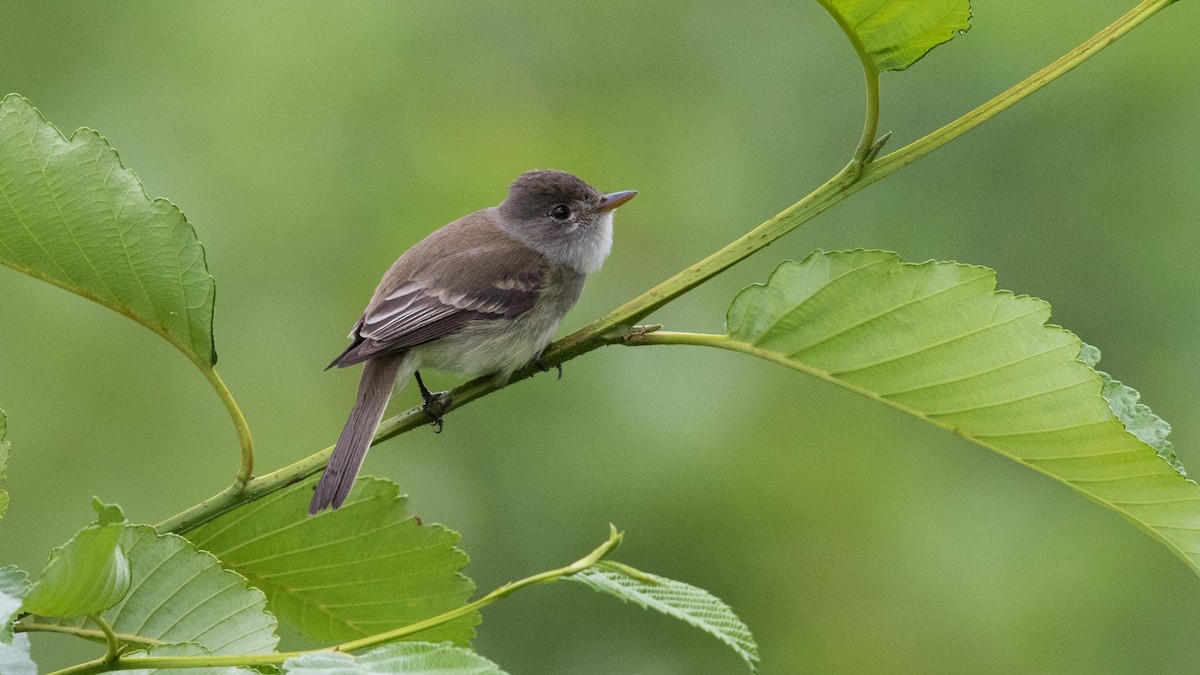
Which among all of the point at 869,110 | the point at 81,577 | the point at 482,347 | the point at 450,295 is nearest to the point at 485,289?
the point at 450,295

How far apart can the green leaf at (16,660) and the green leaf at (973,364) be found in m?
0.95

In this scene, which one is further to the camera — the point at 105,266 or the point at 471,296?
the point at 471,296

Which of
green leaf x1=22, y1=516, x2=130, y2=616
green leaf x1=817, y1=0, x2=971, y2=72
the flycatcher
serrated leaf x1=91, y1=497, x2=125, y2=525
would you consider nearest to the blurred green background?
the flycatcher

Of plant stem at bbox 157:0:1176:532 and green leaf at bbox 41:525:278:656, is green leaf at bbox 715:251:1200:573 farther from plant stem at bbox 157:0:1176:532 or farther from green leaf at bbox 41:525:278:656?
green leaf at bbox 41:525:278:656

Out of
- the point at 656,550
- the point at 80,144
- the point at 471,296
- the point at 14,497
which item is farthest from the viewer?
the point at 14,497

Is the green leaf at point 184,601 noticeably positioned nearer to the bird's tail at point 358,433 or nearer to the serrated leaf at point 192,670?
the serrated leaf at point 192,670

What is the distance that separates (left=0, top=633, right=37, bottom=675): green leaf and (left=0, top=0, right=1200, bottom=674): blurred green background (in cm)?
316

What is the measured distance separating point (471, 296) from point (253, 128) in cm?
258

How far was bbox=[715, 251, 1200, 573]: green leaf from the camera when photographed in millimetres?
1619

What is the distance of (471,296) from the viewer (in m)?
3.83

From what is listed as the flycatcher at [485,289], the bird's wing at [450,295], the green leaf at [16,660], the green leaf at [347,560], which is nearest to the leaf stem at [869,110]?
the green leaf at [347,560]

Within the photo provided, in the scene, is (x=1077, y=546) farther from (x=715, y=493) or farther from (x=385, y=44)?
(x=385, y=44)

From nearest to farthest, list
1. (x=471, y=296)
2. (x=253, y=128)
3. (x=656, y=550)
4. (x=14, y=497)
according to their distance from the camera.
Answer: (x=471, y=296)
(x=656, y=550)
(x=14, y=497)
(x=253, y=128)

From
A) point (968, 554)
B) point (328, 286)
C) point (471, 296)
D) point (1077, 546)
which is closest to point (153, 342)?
point (328, 286)
